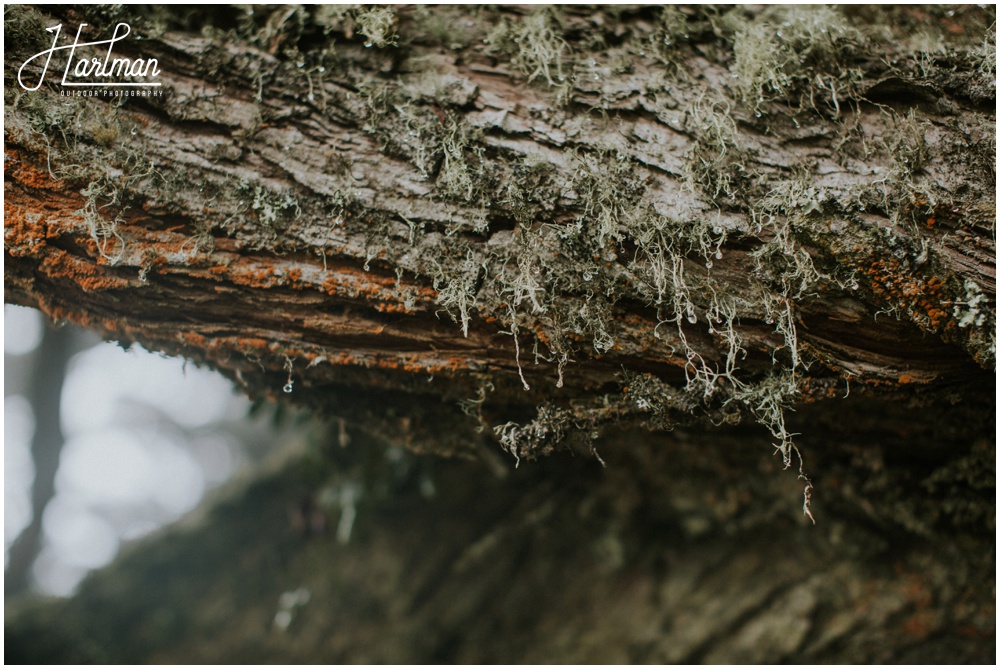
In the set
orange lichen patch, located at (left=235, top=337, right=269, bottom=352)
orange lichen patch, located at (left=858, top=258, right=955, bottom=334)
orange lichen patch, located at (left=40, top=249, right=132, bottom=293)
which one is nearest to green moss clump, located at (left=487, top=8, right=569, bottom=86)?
orange lichen patch, located at (left=858, top=258, right=955, bottom=334)

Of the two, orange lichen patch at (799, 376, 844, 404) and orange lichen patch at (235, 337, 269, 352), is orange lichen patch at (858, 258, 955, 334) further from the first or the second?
orange lichen patch at (235, 337, 269, 352)

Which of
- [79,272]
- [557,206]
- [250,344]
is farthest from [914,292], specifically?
[79,272]

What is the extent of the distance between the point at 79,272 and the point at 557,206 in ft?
4.67

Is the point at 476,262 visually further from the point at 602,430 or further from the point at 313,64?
the point at 313,64

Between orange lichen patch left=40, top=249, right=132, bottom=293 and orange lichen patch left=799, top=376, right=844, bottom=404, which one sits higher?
orange lichen patch left=799, top=376, right=844, bottom=404

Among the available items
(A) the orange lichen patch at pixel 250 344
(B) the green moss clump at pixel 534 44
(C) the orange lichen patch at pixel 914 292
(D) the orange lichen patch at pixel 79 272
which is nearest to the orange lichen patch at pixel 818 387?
(C) the orange lichen patch at pixel 914 292

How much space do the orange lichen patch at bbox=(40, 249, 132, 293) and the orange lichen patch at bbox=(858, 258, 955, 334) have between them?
217cm

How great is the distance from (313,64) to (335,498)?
247cm

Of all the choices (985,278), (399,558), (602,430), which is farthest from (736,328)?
(399,558)

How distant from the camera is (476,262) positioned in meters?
1.47

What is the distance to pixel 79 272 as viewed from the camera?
1453mm

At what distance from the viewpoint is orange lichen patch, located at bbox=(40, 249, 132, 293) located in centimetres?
144

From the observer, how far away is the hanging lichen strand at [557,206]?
1.42m

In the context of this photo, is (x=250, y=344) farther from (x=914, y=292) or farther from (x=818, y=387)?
(x=914, y=292)
